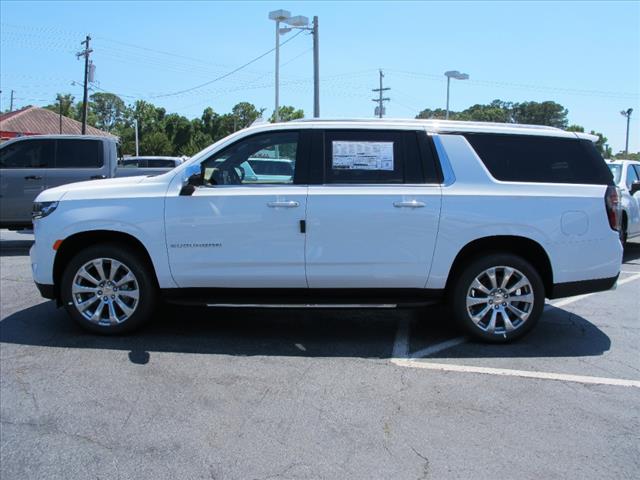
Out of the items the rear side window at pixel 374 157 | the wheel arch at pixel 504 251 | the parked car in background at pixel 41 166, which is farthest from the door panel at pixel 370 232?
the parked car in background at pixel 41 166

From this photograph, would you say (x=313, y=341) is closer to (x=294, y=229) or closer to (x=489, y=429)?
(x=294, y=229)

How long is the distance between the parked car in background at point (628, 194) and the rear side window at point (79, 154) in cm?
922

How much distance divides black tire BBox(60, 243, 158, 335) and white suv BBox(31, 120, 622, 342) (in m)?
0.01

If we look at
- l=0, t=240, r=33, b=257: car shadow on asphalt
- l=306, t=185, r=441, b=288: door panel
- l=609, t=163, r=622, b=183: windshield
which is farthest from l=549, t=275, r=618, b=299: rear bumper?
l=0, t=240, r=33, b=257: car shadow on asphalt

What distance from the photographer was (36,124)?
2238 inches

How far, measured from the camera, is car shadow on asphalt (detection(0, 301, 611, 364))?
16.5ft

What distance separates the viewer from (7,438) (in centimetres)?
346

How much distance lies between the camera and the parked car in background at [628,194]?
9859 mm

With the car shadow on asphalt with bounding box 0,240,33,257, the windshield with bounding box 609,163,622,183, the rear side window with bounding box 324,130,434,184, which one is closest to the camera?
the rear side window with bounding box 324,130,434,184

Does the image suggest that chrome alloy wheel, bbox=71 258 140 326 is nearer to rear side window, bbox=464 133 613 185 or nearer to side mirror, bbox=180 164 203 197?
side mirror, bbox=180 164 203 197

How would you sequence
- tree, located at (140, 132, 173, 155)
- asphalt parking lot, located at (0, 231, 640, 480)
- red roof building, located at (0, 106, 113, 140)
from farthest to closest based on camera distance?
tree, located at (140, 132, 173, 155)
red roof building, located at (0, 106, 113, 140)
asphalt parking lot, located at (0, 231, 640, 480)

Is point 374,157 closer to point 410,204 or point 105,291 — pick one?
point 410,204

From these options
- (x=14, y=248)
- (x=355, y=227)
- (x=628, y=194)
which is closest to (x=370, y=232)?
(x=355, y=227)

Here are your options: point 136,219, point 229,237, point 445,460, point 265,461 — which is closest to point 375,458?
point 445,460
